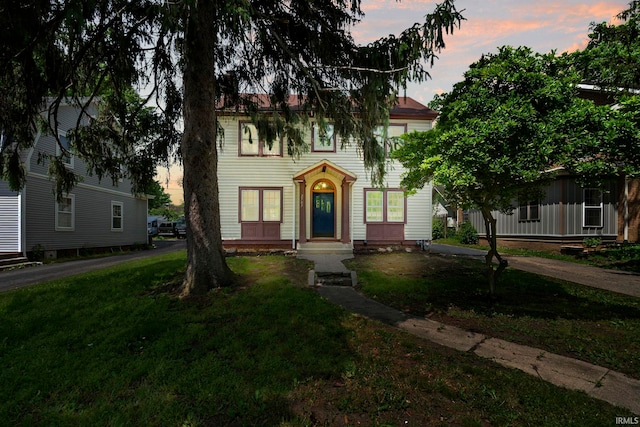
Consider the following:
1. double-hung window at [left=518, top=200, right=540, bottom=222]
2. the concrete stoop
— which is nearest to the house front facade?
the concrete stoop

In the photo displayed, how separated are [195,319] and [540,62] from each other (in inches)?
285

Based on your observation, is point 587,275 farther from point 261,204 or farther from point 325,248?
point 261,204

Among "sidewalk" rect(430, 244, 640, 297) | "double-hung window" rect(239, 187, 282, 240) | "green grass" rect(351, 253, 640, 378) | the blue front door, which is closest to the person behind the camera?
"green grass" rect(351, 253, 640, 378)

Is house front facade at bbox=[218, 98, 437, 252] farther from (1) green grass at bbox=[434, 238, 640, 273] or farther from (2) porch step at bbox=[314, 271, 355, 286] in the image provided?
(1) green grass at bbox=[434, 238, 640, 273]

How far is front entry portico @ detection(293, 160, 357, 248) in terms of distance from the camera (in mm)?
12820

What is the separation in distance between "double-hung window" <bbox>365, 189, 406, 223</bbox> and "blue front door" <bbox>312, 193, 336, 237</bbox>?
1676mm

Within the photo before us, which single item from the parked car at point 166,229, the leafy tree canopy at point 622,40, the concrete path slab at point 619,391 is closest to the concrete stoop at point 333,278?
the concrete path slab at point 619,391

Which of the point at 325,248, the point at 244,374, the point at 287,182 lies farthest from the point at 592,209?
the point at 244,374

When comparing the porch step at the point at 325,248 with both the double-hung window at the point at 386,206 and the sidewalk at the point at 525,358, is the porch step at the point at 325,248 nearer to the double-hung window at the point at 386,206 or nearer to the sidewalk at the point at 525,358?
the double-hung window at the point at 386,206

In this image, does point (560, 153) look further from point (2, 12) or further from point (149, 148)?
point (149, 148)

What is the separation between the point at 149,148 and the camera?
26.4ft

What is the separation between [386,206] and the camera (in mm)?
13570

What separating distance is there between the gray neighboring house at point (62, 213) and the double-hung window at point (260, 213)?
4.36 meters

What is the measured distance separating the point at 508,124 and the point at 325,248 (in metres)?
8.99
